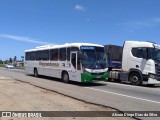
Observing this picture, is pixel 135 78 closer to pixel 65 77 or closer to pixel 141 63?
pixel 141 63

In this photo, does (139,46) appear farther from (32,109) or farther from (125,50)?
(32,109)

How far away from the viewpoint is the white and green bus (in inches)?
796

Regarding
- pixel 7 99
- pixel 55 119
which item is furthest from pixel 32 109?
pixel 7 99

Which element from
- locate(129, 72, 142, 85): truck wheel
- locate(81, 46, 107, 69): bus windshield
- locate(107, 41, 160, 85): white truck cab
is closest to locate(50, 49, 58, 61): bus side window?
locate(81, 46, 107, 69): bus windshield

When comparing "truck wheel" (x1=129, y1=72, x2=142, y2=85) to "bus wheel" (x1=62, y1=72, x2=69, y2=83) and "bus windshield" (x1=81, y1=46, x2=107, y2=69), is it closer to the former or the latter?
"bus windshield" (x1=81, y1=46, x2=107, y2=69)

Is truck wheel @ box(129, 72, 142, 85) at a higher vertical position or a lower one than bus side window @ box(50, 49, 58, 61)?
lower

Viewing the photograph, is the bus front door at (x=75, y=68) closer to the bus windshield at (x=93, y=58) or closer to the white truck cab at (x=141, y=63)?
the bus windshield at (x=93, y=58)

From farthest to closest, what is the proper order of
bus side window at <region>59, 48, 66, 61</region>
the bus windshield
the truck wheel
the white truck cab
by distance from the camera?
bus side window at <region>59, 48, 66, 61</region>
the truck wheel
the white truck cab
the bus windshield

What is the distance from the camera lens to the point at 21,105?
35.3ft

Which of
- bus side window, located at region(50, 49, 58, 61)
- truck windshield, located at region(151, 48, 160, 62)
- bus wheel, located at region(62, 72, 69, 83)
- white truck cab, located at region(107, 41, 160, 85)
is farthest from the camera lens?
bus side window, located at region(50, 49, 58, 61)

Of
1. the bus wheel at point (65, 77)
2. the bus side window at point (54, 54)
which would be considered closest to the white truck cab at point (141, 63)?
the bus wheel at point (65, 77)

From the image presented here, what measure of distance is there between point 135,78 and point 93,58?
3.70 metres

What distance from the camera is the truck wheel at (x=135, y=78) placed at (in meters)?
21.5

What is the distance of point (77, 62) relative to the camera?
20750mm
